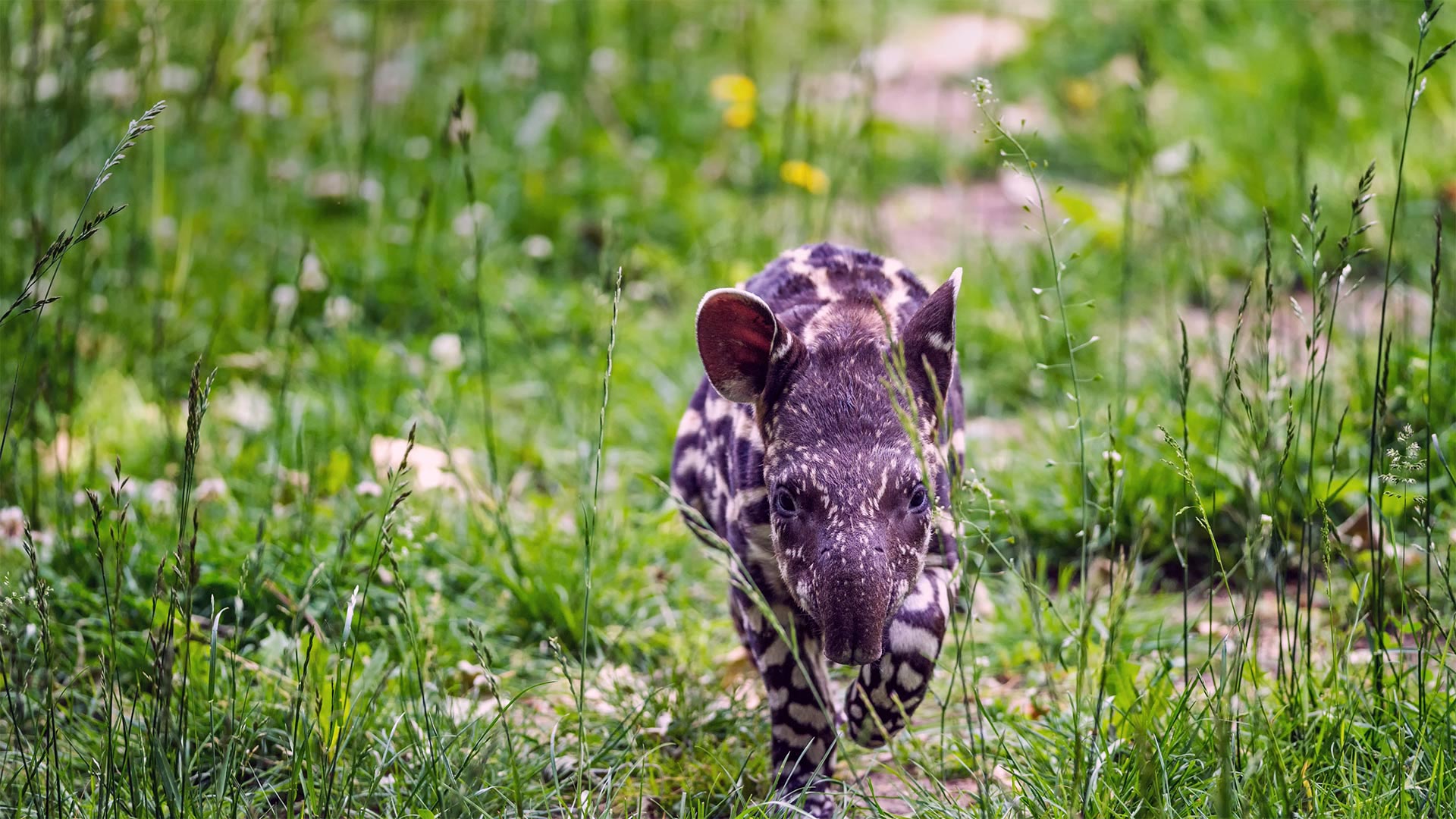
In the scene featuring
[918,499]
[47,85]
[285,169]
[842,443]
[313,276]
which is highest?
[47,85]

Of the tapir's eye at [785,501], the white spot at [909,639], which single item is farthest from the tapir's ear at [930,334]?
the white spot at [909,639]

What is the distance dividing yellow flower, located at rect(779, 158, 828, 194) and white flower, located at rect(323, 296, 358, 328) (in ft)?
5.86

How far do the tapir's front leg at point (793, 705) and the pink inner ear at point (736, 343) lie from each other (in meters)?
0.50

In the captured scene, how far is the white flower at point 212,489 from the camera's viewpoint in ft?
14.2

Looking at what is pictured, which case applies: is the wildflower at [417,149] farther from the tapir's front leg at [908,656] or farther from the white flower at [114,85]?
the tapir's front leg at [908,656]

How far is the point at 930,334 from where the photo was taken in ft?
9.69

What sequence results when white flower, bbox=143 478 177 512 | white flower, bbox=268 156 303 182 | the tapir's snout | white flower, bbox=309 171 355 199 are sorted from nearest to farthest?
the tapir's snout < white flower, bbox=143 478 177 512 < white flower, bbox=268 156 303 182 < white flower, bbox=309 171 355 199

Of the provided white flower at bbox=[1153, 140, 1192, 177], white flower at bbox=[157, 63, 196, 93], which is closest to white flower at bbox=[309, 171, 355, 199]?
white flower at bbox=[157, 63, 196, 93]

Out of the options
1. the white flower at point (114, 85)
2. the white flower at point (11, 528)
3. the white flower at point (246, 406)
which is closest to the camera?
the white flower at point (11, 528)

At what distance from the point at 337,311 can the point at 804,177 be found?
1.87 meters

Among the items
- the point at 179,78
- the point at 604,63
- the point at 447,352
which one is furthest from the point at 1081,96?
the point at 179,78

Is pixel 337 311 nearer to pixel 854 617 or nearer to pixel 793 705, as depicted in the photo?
pixel 793 705

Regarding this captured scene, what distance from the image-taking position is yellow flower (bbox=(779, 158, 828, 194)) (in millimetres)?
5480

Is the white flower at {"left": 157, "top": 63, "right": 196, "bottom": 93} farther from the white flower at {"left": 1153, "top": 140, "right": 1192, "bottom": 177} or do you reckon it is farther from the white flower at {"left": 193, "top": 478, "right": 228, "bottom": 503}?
the white flower at {"left": 1153, "top": 140, "right": 1192, "bottom": 177}
